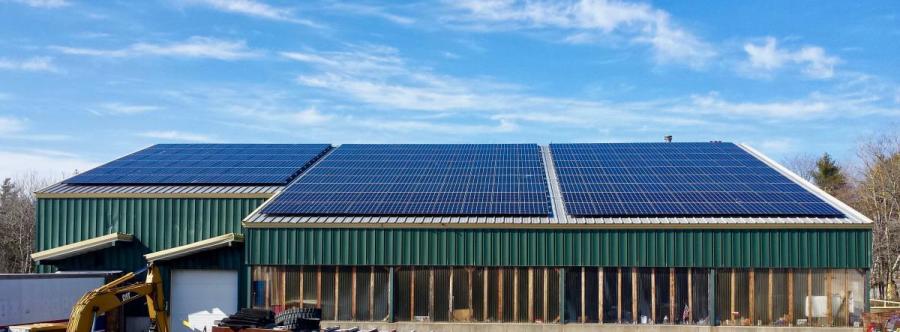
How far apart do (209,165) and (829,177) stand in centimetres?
6360

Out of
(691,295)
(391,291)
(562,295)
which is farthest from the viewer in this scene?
(391,291)

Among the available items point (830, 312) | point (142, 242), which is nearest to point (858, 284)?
point (830, 312)

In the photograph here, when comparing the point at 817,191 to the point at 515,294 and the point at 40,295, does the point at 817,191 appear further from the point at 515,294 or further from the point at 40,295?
the point at 40,295

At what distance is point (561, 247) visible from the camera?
28375 mm

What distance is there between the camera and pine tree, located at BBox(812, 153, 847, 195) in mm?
78688

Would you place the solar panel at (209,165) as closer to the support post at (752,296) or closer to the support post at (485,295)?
the support post at (485,295)

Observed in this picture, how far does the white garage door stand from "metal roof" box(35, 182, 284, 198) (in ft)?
10.8

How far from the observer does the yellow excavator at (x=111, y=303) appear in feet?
68.6

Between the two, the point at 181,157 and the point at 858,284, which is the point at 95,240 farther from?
the point at 858,284

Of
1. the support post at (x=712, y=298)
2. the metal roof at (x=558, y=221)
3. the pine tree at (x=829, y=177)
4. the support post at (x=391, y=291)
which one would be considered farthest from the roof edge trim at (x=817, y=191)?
the pine tree at (x=829, y=177)

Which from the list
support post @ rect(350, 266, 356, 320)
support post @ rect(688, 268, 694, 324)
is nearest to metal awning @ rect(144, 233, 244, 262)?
support post @ rect(350, 266, 356, 320)

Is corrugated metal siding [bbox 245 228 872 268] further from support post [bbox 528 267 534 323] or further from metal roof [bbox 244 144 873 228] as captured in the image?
support post [bbox 528 267 534 323]

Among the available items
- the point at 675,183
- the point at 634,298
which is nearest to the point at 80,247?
the point at 634,298

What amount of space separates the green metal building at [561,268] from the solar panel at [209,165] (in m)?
4.72
